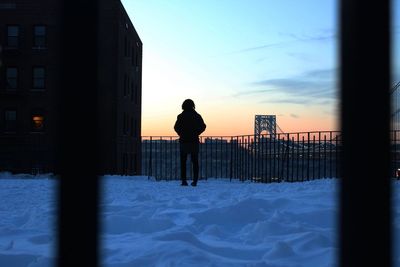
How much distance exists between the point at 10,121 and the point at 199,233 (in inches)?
1215

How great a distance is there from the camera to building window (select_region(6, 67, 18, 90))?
3288 centimetres

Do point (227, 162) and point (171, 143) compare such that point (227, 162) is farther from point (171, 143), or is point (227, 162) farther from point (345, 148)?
point (345, 148)

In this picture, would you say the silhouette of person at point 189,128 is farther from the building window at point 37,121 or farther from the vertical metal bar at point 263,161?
the building window at point 37,121

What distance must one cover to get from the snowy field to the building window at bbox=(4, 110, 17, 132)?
27.3m

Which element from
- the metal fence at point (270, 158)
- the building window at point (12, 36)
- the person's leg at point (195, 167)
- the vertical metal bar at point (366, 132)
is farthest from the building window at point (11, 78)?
the vertical metal bar at point (366, 132)

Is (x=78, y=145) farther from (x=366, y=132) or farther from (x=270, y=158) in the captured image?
(x=270, y=158)

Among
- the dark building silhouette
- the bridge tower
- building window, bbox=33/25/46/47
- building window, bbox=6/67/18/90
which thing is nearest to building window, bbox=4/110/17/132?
the dark building silhouette

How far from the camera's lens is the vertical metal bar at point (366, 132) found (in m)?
1.06

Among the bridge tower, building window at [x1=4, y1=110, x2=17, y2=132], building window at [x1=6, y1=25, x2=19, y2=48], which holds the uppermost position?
building window at [x1=6, y1=25, x2=19, y2=48]

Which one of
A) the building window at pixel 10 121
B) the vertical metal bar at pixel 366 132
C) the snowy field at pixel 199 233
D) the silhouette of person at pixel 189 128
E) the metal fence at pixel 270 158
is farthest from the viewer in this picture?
the building window at pixel 10 121

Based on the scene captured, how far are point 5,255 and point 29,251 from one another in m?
0.19

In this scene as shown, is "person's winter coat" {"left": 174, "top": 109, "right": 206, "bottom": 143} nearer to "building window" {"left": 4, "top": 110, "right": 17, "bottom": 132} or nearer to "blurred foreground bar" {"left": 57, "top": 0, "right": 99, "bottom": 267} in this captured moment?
"blurred foreground bar" {"left": 57, "top": 0, "right": 99, "bottom": 267}

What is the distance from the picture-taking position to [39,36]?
33188 millimetres

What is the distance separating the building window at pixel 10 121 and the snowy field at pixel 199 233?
89.5 feet
